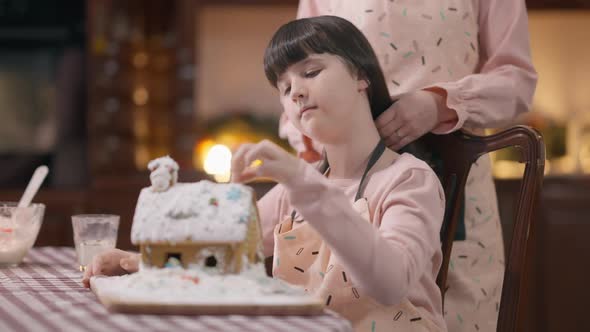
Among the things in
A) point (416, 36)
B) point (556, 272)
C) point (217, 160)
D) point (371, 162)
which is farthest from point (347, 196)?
point (217, 160)

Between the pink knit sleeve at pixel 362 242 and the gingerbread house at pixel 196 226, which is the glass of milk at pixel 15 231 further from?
the pink knit sleeve at pixel 362 242

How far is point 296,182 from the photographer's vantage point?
111 cm

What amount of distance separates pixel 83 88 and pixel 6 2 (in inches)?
17.7

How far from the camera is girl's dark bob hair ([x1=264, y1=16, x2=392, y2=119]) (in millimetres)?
1328

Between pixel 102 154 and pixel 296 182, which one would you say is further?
pixel 102 154

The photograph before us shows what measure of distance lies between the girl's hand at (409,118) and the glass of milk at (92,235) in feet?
1.68

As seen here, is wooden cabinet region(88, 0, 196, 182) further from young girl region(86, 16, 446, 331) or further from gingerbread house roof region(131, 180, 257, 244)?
gingerbread house roof region(131, 180, 257, 244)

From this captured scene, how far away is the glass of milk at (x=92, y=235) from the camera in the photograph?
153 centimetres

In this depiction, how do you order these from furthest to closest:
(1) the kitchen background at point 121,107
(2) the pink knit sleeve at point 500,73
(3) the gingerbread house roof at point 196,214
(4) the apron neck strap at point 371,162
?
(1) the kitchen background at point 121,107 < (2) the pink knit sleeve at point 500,73 < (4) the apron neck strap at point 371,162 < (3) the gingerbread house roof at point 196,214

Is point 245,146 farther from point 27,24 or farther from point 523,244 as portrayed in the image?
point 27,24

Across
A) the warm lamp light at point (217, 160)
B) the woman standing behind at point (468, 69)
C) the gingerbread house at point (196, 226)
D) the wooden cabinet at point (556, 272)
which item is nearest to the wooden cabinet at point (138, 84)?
the warm lamp light at point (217, 160)

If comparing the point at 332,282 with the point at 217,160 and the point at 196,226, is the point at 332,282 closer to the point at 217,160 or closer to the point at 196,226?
the point at 196,226

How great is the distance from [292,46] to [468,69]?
0.51 m

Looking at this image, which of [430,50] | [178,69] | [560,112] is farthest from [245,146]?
[560,112]
